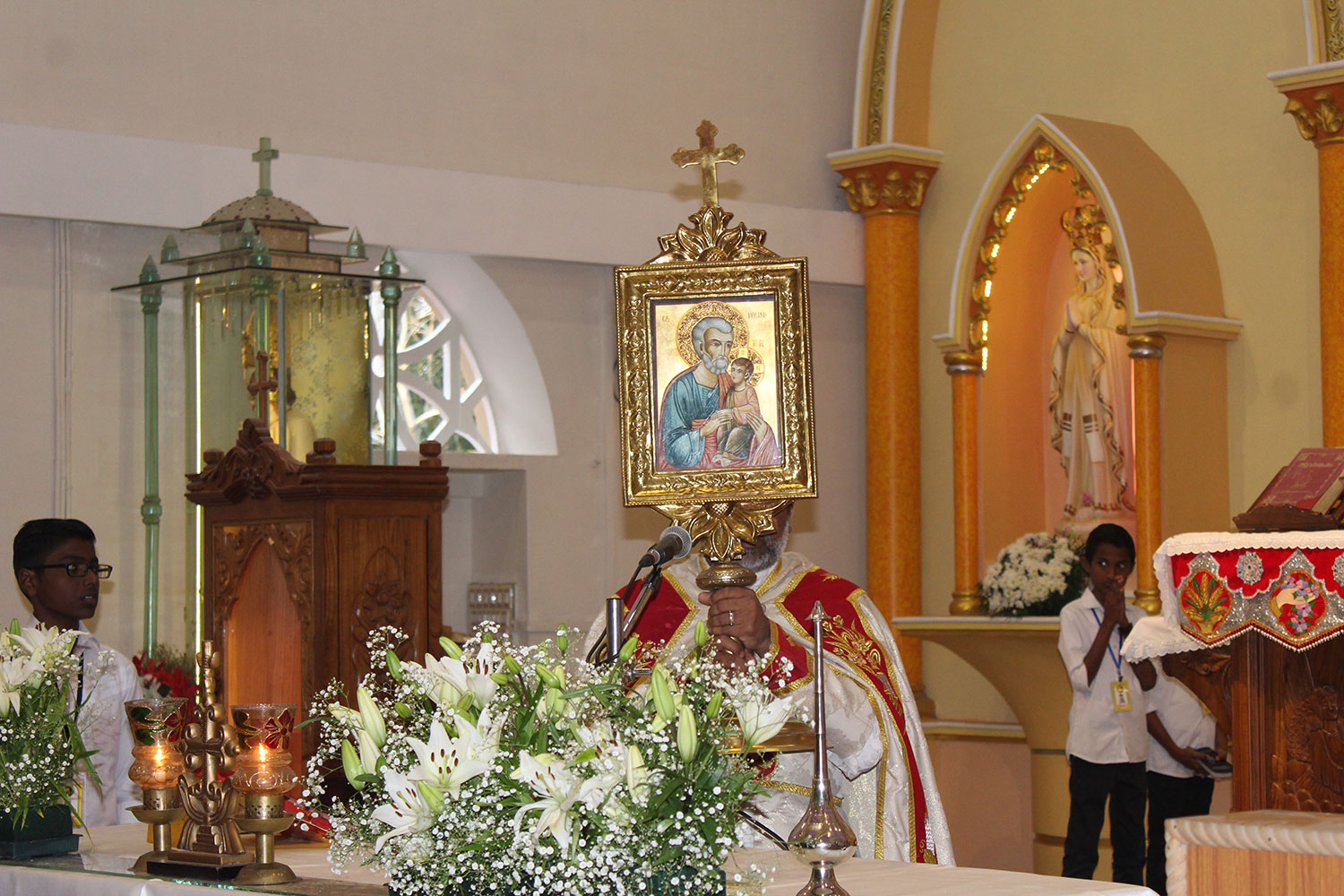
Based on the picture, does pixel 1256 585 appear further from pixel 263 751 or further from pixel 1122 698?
pixel 263 751

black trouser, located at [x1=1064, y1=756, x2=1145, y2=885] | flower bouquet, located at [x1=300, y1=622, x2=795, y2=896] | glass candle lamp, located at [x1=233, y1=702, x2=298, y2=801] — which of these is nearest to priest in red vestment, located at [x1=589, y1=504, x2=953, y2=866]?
glass candle lamp, located at [x1=233, y1=702, x2=298, y2=801]

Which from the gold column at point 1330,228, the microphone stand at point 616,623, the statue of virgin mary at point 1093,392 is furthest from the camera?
the statue of virgin mary at point 1093,392

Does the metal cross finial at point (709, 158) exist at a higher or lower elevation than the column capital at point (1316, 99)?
lower

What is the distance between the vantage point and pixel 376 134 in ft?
30.3

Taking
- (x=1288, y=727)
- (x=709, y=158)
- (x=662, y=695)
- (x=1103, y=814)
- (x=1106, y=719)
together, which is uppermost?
(x=709, y=158)

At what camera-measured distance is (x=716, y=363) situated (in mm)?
4203

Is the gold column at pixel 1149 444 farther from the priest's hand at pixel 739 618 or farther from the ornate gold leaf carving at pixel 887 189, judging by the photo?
the priest's hand at pixel 739 618

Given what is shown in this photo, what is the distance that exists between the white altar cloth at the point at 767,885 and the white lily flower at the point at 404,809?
0.73 metres

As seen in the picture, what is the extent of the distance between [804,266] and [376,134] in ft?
18.0

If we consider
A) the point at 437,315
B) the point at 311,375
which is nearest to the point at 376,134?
the point at 437,315

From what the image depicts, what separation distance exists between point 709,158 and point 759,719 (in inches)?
73.9

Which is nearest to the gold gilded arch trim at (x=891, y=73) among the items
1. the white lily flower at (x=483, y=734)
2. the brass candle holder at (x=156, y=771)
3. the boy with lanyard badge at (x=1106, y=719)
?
the boy with lanyard badge at (x=1106, y=719)

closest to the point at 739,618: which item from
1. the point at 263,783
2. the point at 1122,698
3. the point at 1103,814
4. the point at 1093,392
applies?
the point at 263,783

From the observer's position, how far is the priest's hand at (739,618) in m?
3.83
